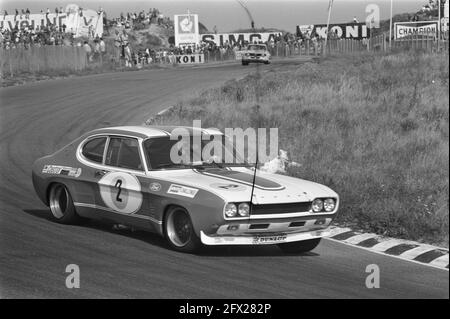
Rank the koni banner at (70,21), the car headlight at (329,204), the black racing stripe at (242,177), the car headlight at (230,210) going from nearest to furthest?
the car headlight at (230,210)
the black racing stripe at (242,177)
the car headlight at (329,204)
the koni banner at (70,21)

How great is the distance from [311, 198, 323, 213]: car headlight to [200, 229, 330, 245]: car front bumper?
0.81 feet

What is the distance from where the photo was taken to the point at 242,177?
836cm

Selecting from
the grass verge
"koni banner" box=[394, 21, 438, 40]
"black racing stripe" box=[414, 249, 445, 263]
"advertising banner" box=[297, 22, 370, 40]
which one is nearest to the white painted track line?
the grass verge

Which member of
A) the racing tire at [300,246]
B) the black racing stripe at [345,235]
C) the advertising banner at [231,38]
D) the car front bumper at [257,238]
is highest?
the advertising banner at [231,38]

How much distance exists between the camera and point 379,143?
14.8 metres

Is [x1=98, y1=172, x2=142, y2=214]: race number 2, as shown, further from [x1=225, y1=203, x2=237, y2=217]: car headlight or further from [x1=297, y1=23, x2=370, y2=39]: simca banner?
[x1=297, y1=23, x2=370, y2=39]: simca banner

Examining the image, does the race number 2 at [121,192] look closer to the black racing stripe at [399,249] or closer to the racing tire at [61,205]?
the racing tire at [61,205]

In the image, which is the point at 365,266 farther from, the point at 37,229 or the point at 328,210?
the point at 37,229

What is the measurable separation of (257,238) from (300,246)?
84 cm

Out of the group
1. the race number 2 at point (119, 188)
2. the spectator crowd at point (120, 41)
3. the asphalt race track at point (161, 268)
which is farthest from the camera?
the spectator crowd at point (120, 41)

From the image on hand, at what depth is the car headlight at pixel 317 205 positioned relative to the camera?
8062 mm

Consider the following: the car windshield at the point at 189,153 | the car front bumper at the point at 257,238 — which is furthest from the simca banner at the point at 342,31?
the car front bumper at the point at 257,238

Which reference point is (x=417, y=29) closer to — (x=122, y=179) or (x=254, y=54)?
(x=254, y=54)

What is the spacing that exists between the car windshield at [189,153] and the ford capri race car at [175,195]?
0.04ft
